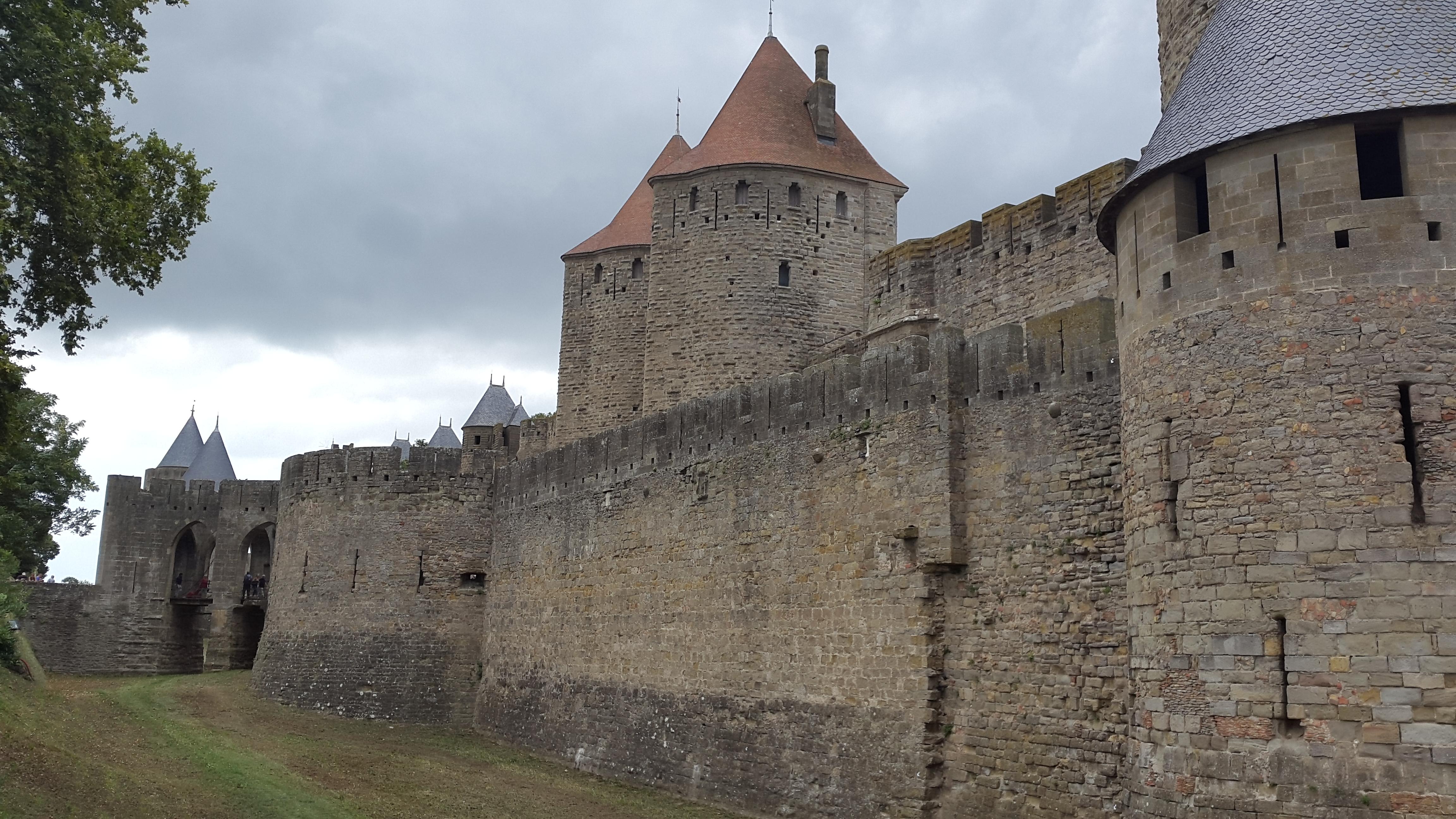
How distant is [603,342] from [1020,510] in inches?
723

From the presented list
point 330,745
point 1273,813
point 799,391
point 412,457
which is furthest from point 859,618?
point 412,457

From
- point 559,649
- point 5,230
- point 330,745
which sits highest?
point 5,230

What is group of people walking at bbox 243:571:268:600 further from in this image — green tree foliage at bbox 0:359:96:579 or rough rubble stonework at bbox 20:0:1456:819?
rough rubble stonework at bbox 20:0:1456:819

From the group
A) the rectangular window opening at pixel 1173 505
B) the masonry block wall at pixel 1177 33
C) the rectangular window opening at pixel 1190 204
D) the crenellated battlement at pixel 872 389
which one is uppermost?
the masonry block wall at pixel 1177 33

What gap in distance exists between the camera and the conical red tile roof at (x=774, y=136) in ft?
85.5

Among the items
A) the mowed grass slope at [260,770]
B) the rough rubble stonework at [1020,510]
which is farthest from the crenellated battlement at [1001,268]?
the mowed grass slope at [260,770]

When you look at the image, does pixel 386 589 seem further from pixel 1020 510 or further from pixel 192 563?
pixel 1020 510

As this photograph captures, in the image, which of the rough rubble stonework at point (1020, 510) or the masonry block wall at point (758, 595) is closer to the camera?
the rough rubble stonework at point (1020, 510)

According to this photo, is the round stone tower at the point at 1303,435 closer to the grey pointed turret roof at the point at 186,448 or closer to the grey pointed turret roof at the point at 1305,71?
the grey pointed turret roof at the point at 1305,71

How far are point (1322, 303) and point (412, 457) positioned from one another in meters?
21.1

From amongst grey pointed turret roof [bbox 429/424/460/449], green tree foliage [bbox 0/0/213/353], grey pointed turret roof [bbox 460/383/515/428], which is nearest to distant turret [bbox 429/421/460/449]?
grey pointed turret roof [bbox 429/424/460/449]

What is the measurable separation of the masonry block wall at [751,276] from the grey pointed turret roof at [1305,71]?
14.5m

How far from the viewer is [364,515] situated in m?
27.3

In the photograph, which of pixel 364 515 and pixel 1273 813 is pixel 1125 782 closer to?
pixel 1273 813
